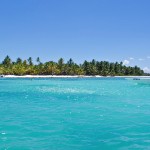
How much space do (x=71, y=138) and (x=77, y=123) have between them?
4718 millimetres

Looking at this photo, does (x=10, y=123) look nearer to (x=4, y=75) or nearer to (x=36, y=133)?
(x=36, y=133)

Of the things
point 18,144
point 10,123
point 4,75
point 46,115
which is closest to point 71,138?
point 18,144

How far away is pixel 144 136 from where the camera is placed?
1853cm

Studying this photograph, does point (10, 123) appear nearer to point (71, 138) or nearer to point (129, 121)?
point (71, 138)

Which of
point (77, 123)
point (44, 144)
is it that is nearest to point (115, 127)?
point (77, 123)

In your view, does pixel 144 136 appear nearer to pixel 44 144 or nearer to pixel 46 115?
pixel 44 144

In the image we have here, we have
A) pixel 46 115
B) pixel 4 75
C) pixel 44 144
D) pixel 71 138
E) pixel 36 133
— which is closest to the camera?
pixel 44 144

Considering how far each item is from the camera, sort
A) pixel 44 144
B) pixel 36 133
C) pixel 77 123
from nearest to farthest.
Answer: pixel 44 144 < pixel 36 133 < pixel 77 123

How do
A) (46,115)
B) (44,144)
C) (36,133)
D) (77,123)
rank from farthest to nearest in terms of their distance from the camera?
(46,115) → (77,123) → (36,133) → (44,144)

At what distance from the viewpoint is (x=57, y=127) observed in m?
21.0

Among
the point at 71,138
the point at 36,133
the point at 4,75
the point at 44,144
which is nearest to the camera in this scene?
the point at 44,144

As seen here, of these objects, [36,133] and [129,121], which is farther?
[129,121]

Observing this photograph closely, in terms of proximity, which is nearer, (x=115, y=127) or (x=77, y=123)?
(x=115, y=127)

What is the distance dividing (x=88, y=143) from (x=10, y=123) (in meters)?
Answer: 7.54
